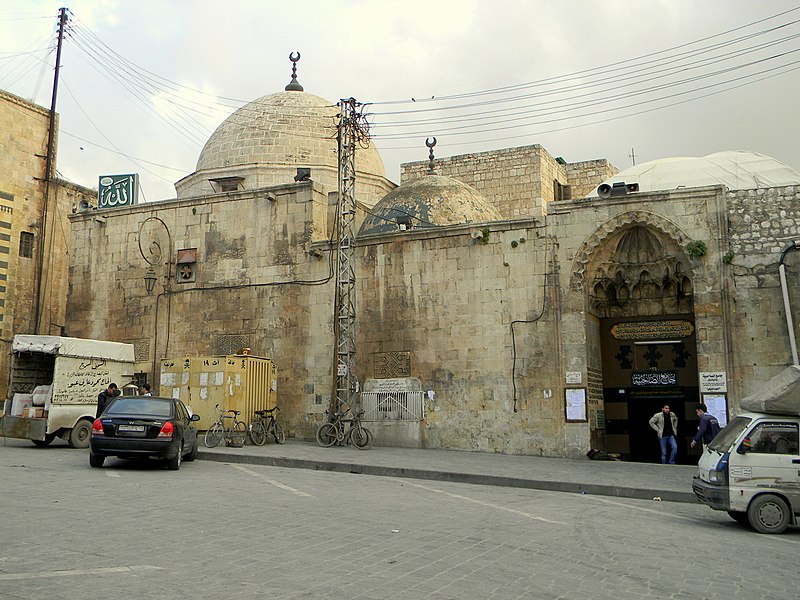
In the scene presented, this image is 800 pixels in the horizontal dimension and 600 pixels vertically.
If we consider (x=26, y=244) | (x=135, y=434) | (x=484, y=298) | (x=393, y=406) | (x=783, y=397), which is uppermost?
(x=26, y=244)

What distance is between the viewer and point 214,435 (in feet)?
56.0

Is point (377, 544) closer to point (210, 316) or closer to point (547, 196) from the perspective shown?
point (210, 316)

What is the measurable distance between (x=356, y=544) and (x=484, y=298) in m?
11.8

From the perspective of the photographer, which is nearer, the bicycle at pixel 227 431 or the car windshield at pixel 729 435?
the car windshield at pixel 729 435

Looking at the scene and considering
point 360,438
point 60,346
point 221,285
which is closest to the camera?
point 60,346

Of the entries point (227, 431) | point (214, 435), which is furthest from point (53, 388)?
point (227, 431)

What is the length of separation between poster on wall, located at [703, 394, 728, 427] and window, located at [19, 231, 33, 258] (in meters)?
22.3

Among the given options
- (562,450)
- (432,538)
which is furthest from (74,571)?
(562,450)

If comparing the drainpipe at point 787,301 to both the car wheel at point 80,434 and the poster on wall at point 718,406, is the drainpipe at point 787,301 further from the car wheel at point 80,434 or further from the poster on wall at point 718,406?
the car wheel at point 80,434

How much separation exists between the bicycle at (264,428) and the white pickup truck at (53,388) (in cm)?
363

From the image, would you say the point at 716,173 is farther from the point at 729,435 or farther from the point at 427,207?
the point at 729,435

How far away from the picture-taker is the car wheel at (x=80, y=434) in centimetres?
1671

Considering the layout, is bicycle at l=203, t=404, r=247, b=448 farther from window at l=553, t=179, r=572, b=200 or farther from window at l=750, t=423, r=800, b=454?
window at l=553, t=179, r=572, b=200

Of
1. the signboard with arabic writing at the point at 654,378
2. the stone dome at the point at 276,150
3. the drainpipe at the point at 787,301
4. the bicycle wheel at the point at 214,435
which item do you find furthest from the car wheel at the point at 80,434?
the drainpipe at the point at 787,301
